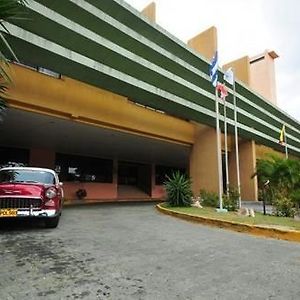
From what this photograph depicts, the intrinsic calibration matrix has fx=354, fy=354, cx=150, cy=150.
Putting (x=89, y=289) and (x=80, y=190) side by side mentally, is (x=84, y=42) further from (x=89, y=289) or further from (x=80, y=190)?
(x=80, y=190)

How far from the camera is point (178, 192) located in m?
16.5

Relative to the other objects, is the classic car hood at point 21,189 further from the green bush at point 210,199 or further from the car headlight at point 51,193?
the green bush at point 210,199

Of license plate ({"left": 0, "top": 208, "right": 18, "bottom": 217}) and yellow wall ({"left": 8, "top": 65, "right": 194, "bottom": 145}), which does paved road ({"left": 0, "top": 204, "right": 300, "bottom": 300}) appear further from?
yellow wall ({"left": 8, "top": 65, "right": 194, "bottom": 145})

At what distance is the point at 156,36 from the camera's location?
1683 centimetres

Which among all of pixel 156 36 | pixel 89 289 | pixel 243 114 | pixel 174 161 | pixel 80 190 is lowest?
pixel 89 289

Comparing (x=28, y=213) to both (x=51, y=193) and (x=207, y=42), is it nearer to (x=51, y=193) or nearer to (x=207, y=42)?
(x=51, y=193)

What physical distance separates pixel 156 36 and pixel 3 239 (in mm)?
12051

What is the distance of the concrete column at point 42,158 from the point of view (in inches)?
874

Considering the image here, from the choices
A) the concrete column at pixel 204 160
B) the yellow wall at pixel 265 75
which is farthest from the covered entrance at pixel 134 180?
the yellow wall at pixel 265 75

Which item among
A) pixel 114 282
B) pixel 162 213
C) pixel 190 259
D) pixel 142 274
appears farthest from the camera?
pixel 162 213

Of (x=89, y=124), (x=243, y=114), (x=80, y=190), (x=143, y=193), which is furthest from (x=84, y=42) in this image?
(x=143, y=193)

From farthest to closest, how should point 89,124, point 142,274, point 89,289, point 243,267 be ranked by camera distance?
1. point 89,124
2. point 243,267
3. point 142,274
4. point 89,289

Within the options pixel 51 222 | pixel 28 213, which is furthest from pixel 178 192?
pixel 28 213

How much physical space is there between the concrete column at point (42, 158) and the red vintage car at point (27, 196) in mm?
12290
